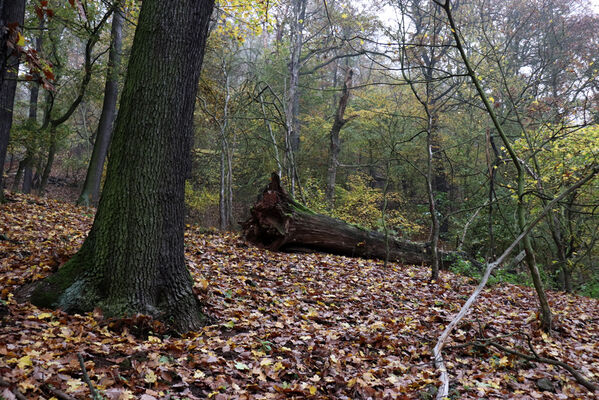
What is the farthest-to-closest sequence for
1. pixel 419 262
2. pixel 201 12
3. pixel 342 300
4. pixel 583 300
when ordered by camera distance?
pixel 419 262
pixel 583 300
pixel 342 300
pixel 201 12

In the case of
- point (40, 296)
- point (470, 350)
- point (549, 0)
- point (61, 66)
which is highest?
point (549, 0)

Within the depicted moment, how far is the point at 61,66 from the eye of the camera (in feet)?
34.7

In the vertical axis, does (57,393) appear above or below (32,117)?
below

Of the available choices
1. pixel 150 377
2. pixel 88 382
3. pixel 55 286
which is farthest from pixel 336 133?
pixel 88 382

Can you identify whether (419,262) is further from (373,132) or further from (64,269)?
(373,132)

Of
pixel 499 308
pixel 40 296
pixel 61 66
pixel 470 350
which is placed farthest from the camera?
pixel 61 66

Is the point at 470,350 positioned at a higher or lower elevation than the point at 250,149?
lower

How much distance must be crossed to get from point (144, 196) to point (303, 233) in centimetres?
447

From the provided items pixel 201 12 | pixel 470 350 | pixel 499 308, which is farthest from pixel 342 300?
pixel 201 12

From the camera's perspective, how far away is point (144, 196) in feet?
11.0

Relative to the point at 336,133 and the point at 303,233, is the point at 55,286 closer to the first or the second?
the point at 303,233

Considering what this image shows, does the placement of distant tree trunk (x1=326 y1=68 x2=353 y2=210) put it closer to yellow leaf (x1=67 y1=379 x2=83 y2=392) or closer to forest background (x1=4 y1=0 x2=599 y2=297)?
forest background (x1=4 y1=0 x2=599 y2=297)

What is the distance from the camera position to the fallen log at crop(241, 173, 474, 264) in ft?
23.7

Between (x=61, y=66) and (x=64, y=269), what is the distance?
9634 mm
